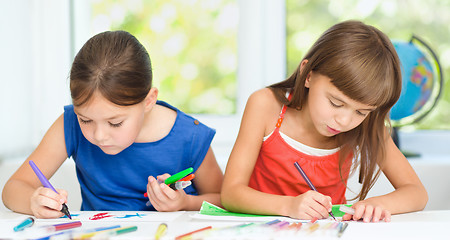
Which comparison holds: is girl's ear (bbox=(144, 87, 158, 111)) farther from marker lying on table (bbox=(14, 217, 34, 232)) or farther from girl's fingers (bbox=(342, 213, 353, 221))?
girl's fingers (bbox=(342, 213, 353, 221))

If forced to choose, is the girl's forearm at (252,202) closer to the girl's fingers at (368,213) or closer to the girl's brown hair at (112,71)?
the girl's fingers at (368,213)

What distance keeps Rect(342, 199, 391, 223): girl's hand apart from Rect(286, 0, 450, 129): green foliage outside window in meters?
1.09

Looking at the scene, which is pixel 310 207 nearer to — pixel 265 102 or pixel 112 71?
pixel 265 102

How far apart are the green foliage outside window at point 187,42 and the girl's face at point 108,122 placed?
0.94 metres

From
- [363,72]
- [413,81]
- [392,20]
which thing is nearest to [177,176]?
[363,72]

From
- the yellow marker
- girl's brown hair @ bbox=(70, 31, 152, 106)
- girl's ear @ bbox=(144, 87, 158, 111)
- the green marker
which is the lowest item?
the yellow marker

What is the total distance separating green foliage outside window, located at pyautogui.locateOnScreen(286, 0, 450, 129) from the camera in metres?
1.84

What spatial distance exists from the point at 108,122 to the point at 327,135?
1.51ft

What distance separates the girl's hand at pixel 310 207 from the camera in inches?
33.2

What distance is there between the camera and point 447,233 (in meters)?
0.76

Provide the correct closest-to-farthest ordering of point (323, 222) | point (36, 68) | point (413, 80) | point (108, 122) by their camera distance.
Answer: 1. point (323, 222)
2. point (108, 122)
3. point (413, 80)
4. point (36, 68)

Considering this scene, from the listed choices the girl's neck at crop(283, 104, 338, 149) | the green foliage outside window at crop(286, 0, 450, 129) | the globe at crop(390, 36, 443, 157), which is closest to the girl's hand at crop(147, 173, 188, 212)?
the girl's neck at crop(283, 104, 338, 149)

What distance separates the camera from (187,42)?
1.87 metres

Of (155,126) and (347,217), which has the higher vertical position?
(155,126)
